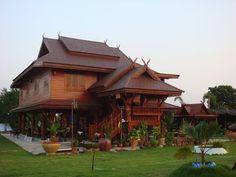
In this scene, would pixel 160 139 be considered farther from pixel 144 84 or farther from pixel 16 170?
pixel 16 170

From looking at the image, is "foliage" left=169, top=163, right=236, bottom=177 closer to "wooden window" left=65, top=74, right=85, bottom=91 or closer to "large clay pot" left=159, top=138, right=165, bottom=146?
"large clay pot" left=159, top=138, right=165, bottom=146

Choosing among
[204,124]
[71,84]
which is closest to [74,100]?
[71,84]

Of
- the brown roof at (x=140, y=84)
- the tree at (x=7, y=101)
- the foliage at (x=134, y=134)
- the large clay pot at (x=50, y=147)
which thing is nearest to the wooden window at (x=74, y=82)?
the brown roof at (x=140, y=84)

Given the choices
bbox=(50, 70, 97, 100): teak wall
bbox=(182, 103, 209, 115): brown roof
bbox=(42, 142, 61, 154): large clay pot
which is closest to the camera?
bbox=(42, 142, 61, 154): large clay pot

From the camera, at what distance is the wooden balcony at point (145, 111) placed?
68.1 ft

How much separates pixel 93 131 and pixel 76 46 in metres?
8.23

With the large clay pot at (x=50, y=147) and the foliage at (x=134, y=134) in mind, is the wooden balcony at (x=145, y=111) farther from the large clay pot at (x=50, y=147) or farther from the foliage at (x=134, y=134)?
the large clay pot at (x=50, y=147)

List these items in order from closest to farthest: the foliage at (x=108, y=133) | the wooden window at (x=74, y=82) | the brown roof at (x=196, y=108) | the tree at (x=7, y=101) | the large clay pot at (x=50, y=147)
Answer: the large clay pot at (x=50, y=147)
the foliage at (x=108, y=133)
the wooden window at (x=74, y=82)
the brown roof at (x=196, y=108)
the tree at (x=7, y=101)

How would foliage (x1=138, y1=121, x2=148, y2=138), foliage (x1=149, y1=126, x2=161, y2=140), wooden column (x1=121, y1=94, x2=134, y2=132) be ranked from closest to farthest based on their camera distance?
1. foliage (x1=138, y1=121, x2=148, y2=138)
2. wooden column (x1=121, y1=94, x2=134, y2=132)
3. foliage (x1=149, y1=126, x2=161, y2=140)

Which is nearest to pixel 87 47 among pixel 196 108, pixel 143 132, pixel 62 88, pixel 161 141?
pixel 62 88

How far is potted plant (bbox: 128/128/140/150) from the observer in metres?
19.1

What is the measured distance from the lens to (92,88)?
78.9 feet

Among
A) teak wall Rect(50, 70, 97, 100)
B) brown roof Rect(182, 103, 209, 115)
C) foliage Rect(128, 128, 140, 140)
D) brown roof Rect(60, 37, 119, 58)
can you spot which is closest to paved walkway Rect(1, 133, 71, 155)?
teak wall Rect(50, 70, 97, 100)

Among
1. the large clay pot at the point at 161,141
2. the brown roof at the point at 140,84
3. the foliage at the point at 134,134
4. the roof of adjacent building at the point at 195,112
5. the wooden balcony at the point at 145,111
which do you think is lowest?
the large clay pot at the point at 161,141
